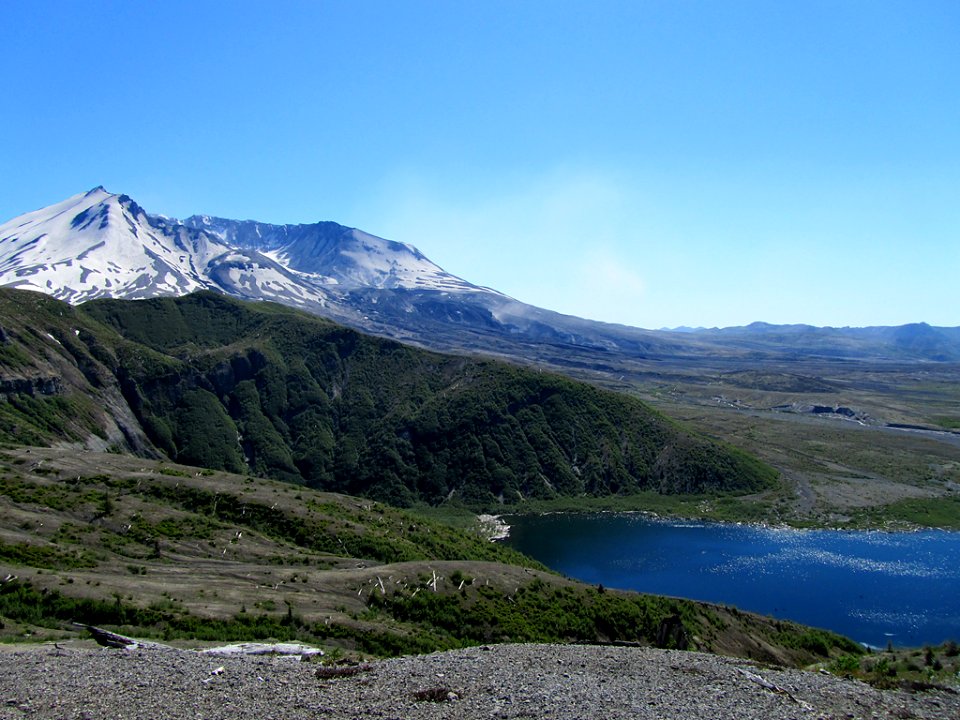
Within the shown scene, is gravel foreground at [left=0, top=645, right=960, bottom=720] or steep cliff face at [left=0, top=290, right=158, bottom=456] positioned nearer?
gravel foreground at [left=0, top=645, right=960, bottom=720]

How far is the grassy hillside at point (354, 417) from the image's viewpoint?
315ft

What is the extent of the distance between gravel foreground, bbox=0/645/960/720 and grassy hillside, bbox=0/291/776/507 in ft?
247

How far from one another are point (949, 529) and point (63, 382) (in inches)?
4666

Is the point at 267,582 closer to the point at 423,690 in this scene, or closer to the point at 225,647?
the point at 225,647

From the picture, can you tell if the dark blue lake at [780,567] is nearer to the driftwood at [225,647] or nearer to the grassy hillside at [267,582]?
the grassy hillside at [267,582]

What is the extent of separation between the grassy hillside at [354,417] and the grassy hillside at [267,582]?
149 feet

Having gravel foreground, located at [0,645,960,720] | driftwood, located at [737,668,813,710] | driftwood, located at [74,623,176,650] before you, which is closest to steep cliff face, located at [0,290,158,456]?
driftwood, located at [74,623,176,650]

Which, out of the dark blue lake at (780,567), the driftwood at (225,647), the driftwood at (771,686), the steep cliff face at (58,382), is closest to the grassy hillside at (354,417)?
the steep cliff face at (58,382)

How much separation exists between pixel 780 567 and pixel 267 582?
5699 cm

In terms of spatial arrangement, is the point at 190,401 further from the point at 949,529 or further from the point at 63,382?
the point at 949,529

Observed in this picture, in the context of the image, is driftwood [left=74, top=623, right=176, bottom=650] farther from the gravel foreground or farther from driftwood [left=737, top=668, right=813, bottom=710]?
driftwood [left=737, top=668, right=813, bottom=710]

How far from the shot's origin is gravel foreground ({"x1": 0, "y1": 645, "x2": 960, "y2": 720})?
15375 mm

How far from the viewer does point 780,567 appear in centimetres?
6981

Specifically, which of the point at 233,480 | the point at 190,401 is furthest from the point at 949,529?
the point at 190,401
